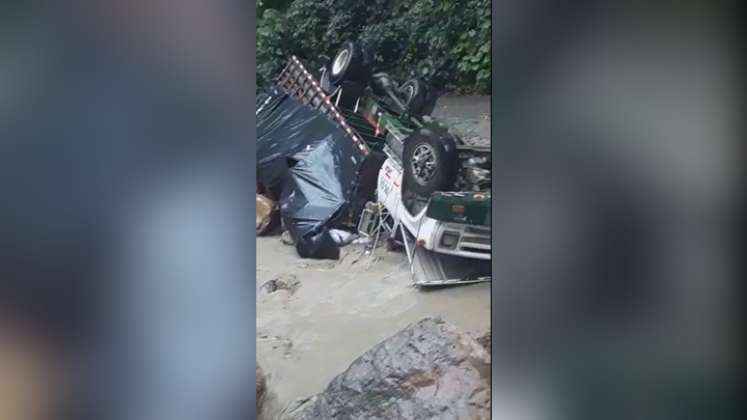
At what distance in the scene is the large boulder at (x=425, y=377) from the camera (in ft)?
9.04

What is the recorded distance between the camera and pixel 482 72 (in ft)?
9.03

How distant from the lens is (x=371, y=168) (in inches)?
111

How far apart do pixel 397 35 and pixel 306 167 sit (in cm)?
72

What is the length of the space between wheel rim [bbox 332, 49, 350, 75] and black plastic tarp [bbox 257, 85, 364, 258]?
0.69ft

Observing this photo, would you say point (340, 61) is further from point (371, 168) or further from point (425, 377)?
point (425, 377)

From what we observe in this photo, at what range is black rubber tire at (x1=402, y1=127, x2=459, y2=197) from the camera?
277 centimetres
